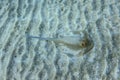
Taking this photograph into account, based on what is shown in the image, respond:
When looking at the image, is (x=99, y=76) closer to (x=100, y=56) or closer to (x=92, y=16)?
(x=100, y=56)

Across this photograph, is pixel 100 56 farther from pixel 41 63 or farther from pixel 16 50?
pixel 16 50

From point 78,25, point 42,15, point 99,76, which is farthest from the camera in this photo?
point 42,15

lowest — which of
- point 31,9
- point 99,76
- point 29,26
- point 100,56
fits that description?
point 99,76

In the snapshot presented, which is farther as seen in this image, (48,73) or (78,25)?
(78,25)

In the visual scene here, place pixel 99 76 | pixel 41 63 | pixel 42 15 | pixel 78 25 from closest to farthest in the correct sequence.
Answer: pixel 99 76 → pixel 41 63 → pixel 78 25 → pixel 42 15

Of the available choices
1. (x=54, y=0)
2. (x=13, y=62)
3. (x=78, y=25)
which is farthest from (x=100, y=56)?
(x=54, y=0)

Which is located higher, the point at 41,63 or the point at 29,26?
the point at 29,26
